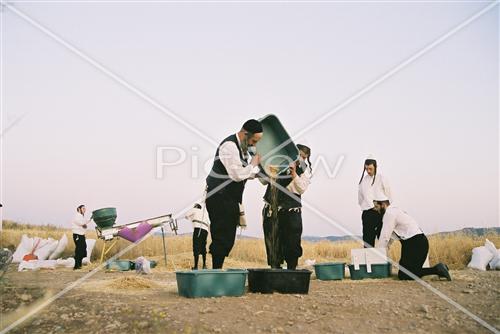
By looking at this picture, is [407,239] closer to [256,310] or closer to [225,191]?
[225,191]

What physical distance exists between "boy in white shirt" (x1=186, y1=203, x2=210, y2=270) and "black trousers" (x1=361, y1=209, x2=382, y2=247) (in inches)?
100

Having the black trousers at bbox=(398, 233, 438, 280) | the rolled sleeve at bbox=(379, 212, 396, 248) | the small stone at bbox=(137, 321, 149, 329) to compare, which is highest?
the rolled sleeve at bbox=(379, 212, 396, 248)

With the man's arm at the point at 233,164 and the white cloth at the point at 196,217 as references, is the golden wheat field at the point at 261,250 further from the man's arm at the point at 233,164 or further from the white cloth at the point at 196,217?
the man's arm at the point at 233,164

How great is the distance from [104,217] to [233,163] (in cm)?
570

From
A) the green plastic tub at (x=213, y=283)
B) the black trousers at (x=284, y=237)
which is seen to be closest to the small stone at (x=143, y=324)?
the green plastic tub at (x=213, y=283)

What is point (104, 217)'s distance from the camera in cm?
989

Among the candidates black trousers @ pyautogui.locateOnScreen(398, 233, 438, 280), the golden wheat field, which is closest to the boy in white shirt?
the golden wheat field

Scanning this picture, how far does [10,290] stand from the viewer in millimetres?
4840

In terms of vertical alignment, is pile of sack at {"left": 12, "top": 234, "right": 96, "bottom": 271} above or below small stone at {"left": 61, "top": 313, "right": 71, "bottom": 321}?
above

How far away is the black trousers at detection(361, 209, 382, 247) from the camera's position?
7230 mm

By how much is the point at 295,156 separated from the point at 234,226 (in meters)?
1.29

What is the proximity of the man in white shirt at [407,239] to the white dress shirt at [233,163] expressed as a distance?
2.34 m

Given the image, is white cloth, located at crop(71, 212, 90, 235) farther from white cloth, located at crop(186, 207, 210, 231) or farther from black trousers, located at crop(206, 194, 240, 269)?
black trousers, located at crop(206, 194, 240, 269)

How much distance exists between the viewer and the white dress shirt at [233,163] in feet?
16.1
